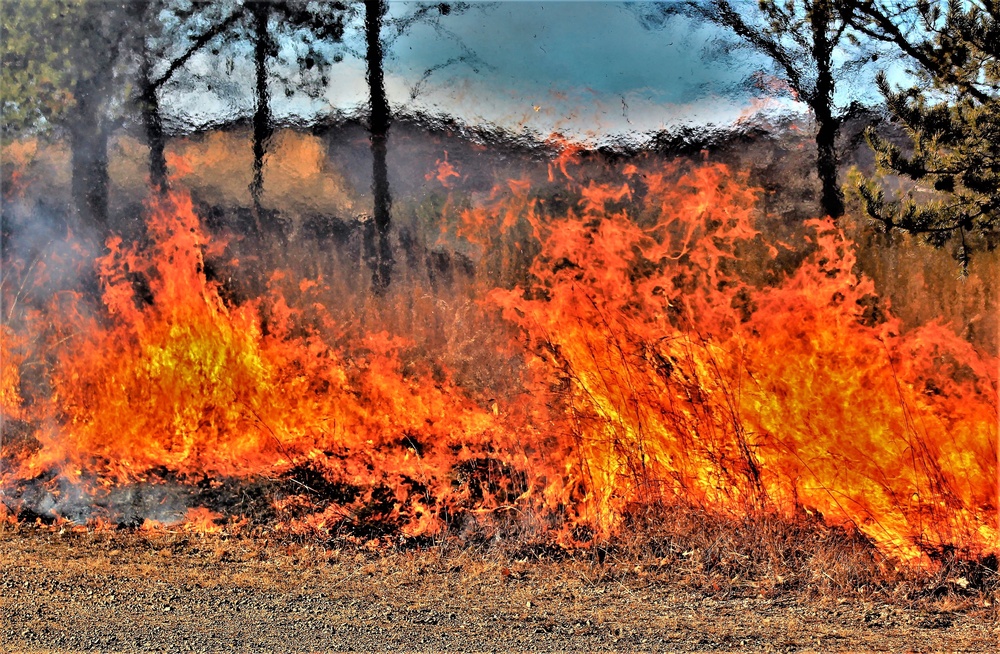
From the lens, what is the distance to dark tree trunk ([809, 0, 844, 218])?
4.65 m

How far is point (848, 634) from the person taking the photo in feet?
12.3

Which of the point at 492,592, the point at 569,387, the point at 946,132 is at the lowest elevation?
the point at 492,592

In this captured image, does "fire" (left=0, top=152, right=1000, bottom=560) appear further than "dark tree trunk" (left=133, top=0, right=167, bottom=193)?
No

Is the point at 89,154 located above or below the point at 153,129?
below

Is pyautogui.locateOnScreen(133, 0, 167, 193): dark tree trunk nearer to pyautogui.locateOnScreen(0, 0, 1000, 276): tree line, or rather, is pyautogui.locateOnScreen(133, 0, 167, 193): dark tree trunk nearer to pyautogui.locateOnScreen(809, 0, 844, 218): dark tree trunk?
pyautogui.locateOnScreen(0, 0, 1000, 276): tree line

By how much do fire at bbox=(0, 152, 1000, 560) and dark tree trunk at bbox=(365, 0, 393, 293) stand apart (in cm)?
43

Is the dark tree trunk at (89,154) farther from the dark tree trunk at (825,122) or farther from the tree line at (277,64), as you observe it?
the dark tree trunk at (825,122)

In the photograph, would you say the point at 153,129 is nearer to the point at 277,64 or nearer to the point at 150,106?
the point at 150,106

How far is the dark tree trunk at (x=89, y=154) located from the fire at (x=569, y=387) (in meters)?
0.39

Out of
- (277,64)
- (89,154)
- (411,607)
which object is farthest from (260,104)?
(411,607)

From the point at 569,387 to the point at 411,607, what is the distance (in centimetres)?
174

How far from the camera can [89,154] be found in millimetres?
5188

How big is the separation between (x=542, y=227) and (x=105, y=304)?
3291 millimetres

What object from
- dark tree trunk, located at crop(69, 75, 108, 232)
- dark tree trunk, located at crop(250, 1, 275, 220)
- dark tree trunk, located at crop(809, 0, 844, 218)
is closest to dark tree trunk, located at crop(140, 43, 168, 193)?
dark tree trunk, located at crop(69, 75, 108, 232)
